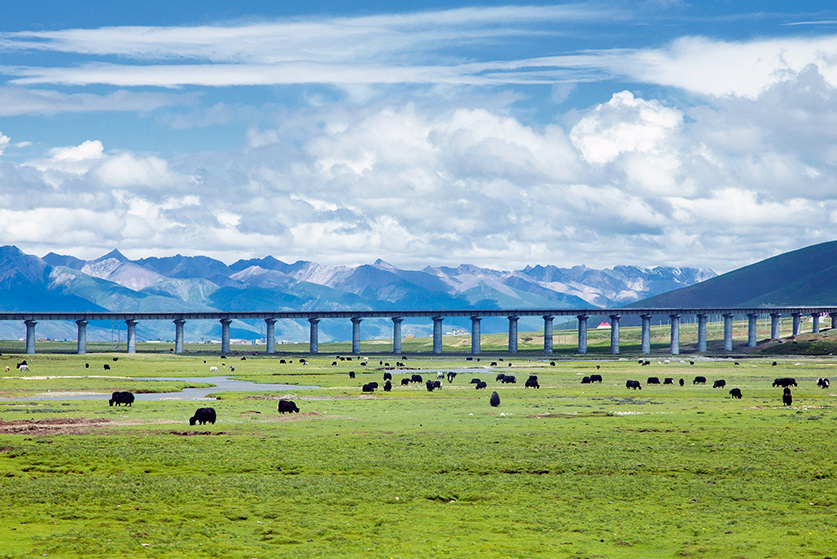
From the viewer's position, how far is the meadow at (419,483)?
25.6 metres

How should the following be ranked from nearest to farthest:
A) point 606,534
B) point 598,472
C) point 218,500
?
point 606,534
point 218,500
point 598,472

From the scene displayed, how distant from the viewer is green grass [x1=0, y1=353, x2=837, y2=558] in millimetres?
25625

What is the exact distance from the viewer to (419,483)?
3422 cm

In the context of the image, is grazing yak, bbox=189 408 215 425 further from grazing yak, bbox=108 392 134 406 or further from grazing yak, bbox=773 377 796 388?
grazing yak, bbox=773 377 796 388

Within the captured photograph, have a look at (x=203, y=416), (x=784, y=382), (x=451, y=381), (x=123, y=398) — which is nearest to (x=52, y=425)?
(x=203, y=416)

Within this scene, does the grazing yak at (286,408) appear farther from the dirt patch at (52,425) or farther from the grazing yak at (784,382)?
the grazing yak at (784,382)

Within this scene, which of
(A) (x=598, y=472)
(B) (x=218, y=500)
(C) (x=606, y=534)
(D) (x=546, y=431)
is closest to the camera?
(C) (x=606, y=534)

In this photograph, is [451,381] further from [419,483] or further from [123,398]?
[419,483]

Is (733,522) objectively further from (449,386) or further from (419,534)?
(449,386)

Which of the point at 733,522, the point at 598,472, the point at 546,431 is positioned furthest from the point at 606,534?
the point at 546,431

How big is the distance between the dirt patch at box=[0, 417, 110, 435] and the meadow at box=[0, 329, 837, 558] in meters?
0.29

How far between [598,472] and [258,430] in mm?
22191

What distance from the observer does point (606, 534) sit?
26.6 m

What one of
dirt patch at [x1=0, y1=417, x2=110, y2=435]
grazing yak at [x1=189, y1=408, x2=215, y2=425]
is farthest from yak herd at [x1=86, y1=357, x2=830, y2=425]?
dirt patch at [x1=0, y1=417, x2=110, y2=435]
